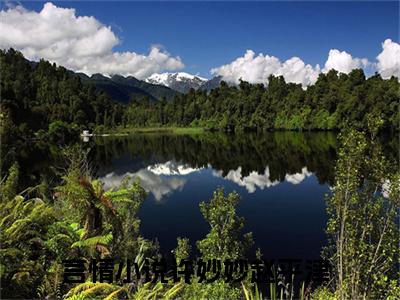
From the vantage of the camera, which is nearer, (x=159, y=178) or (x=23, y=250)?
(x=23, y=250)

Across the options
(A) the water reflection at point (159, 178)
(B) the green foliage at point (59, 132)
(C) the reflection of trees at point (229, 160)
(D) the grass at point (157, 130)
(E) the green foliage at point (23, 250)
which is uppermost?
(D) the grass at point (157, 130)

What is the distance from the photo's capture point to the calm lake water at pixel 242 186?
73.6 ft

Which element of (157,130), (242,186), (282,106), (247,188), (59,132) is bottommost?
(247,188)

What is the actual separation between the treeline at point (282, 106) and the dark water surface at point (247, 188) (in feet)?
104

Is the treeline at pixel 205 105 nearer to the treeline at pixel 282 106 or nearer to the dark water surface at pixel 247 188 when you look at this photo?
the treeline at pixel 282 106

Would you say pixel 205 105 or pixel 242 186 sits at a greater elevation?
pixel 205 105

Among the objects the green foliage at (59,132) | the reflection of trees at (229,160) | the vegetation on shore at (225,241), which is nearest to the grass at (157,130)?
the green foliage at (59,132)

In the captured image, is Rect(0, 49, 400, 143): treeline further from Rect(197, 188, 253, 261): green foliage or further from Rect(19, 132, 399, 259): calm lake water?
Rect(197, 188, 253, 261): green foliage

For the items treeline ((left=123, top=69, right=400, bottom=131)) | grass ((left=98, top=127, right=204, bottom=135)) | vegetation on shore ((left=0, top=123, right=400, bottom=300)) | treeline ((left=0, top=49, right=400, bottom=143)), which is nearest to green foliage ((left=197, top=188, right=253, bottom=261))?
vegetation on shore ((left=0, top=123, right=400, bottom=300))

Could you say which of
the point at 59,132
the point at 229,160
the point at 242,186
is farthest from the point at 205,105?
the point at 242,186

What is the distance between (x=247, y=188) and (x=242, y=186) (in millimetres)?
1141

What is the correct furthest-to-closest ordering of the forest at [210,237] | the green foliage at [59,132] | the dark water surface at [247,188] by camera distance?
the green foliage at [59,132] → the dark water surface at [247,188] → the forest at [210,237]

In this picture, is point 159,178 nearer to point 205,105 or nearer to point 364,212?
point 364,212

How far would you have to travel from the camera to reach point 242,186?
36.5 meters
